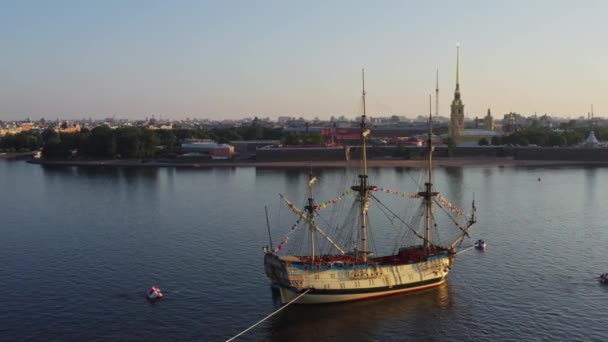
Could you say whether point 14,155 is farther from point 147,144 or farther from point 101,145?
point 147,144

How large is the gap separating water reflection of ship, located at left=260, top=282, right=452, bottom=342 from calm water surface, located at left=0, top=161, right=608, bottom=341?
7cm

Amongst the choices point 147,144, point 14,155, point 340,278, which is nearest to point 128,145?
point 147,144

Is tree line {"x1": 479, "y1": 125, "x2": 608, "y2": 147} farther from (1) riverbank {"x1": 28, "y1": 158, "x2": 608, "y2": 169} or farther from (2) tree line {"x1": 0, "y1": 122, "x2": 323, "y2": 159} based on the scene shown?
(2) tree line {"x1": 0, "y1": 122, "x2": 323, "y2": 159}

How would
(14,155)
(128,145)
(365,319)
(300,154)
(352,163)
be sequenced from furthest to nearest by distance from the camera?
(14,155), (128,145), (300,154), (352,163), (365,319)

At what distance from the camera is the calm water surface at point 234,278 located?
875 inches

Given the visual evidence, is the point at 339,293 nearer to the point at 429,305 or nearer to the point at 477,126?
the point at 429,305

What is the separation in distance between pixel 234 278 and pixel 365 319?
6.53 m

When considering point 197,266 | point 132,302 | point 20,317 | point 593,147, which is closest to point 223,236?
point 197,266

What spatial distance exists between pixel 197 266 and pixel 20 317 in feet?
26.5

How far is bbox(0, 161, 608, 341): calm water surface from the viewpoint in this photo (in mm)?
22234

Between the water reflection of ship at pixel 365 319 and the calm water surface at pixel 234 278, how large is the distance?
0.07 meters

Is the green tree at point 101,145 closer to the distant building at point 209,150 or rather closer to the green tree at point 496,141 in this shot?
the distant building at point 209,150

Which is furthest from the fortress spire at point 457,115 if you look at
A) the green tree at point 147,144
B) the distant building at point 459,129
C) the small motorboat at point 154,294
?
the small motorboat at point 154,294

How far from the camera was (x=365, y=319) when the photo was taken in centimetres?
2333
